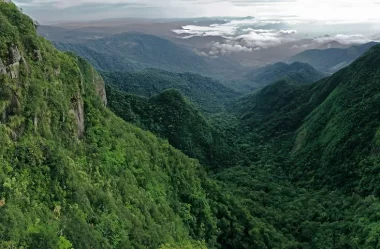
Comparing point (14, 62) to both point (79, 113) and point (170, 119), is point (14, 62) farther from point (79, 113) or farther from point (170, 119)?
point (170, 119)

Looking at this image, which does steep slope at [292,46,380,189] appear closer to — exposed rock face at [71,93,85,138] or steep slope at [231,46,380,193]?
steep slope at [231,46,380,193]

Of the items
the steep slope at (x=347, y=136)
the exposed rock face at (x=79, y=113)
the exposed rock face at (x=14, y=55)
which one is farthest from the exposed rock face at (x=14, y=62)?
the steep slope at (x=347, y=136)

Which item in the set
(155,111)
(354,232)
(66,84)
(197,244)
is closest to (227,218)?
(197,244)

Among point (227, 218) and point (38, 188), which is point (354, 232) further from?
point (38, 188)

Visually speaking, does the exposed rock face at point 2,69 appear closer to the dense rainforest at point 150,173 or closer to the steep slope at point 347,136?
the dense rainforest at point 150,173

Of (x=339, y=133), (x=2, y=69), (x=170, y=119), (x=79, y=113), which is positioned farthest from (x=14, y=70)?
(x=339, y=133)
